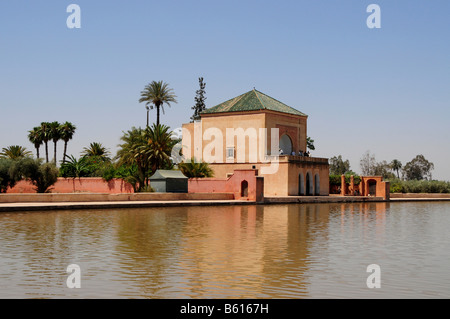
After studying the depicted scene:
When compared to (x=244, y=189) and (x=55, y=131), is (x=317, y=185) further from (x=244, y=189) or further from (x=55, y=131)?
(x=55, y=131)

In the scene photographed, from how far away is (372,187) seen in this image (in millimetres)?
47500

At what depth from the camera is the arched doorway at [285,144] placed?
152 feet

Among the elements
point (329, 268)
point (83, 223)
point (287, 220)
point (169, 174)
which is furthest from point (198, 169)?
point (329, 268)

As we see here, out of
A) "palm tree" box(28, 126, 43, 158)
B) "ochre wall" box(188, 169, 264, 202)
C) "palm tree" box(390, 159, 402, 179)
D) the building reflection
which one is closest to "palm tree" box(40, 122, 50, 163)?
"palm tree" box(28, 126, 43, 158)

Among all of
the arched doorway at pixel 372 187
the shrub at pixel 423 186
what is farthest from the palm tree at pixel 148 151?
the shrub at pixel 423 186

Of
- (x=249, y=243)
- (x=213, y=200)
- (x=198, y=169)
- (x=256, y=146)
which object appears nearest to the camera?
(x=249, y=243)

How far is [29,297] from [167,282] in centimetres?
213

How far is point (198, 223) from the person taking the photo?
65.7 ft

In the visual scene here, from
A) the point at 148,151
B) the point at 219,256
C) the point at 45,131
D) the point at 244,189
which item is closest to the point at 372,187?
the point at 244,189

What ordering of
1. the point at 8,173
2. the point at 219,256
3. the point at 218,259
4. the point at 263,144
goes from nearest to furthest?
the point at 218,259
the point at 219,256
the point at 8,173
the point at 263,144

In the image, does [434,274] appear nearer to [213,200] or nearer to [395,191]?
[213,200]

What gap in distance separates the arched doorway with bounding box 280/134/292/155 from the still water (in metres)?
26.7

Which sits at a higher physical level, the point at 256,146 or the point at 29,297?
the point at 256,146

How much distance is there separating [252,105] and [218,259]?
34245mm
